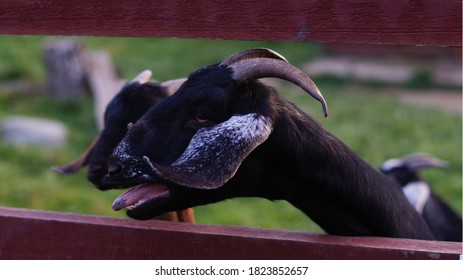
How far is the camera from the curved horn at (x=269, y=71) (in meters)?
2.46

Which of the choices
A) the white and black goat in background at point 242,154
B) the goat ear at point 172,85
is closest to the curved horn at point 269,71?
the white and black goat in background at point 242,154

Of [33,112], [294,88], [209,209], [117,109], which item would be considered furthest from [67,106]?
[117,109]

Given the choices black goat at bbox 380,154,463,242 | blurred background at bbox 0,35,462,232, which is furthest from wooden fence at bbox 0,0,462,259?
black goat at bbox 380,154,463,242

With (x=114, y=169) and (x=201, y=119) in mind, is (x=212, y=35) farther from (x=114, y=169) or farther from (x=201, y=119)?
(x=114, y=169)

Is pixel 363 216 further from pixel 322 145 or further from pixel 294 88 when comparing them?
pixel 294 88

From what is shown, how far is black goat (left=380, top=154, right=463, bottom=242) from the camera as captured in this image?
14.3ft

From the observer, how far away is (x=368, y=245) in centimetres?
236

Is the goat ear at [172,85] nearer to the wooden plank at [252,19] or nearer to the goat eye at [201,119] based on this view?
the goat eye at [201,119]

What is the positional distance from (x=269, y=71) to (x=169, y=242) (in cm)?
59

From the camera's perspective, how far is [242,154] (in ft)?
7.76

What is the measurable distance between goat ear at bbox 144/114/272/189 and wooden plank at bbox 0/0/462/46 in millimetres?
284

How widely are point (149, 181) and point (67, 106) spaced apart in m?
7.87

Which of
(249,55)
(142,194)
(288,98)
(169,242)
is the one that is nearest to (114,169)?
(142,194)

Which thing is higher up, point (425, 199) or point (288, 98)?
point (425, 199)
